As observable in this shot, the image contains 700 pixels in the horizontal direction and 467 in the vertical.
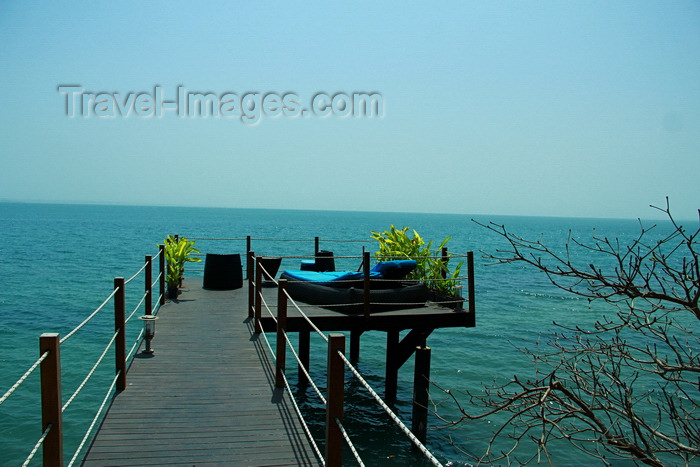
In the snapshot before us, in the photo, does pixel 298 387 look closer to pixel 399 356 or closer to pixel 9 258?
pixel 399 356

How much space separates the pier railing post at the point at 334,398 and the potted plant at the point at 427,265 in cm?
584

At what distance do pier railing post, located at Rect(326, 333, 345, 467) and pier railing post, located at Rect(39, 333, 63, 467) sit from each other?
1.72 meters

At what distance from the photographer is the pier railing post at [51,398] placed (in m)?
3.67

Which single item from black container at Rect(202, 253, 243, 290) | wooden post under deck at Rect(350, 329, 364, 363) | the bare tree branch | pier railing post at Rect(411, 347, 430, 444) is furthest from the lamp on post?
wooden post under deck at Rect(350, 329, 364, 363)

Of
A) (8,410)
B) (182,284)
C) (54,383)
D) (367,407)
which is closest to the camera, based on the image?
(54,383)

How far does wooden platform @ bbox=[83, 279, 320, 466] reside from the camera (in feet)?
15.2

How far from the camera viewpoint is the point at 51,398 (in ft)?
12.2

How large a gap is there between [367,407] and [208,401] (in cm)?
600

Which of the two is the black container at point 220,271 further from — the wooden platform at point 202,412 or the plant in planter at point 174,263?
the wooden platform at point 202,412

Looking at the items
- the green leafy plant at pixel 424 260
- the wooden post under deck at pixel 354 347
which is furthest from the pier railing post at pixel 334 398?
the wooden post under deck at pixel 354 347

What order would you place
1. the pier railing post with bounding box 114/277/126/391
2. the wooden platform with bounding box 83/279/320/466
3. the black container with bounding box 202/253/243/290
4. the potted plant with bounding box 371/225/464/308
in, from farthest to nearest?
the black container with bounding box 202/253/243/290, the potted plant with bounding box 371/225/464/308, the pier railing post with bounding box 114/277/126/391, the wooden platform with bounding box 83/279/320/466

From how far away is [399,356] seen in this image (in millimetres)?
10781

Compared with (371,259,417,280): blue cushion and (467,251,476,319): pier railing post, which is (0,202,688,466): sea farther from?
(467,251,476,319): pier railing post

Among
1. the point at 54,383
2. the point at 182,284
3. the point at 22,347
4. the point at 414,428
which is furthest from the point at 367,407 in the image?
the point at 22,347
